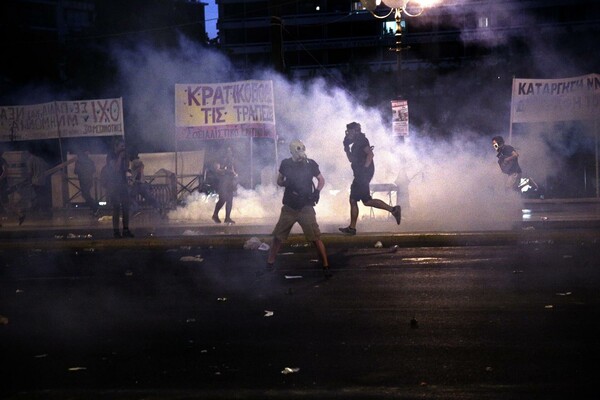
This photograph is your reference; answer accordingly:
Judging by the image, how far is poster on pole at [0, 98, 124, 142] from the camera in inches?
773

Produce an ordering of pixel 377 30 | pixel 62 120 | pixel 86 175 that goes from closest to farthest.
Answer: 1. pixel 62 120
2. pixel 86 175
3. pixel 377 30

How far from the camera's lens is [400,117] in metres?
15.3

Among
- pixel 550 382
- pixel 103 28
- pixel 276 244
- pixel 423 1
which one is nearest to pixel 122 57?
pixel 103 28

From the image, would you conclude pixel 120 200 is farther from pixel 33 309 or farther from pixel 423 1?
pixel 423 1

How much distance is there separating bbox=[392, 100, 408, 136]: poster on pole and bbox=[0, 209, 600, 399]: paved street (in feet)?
14.0

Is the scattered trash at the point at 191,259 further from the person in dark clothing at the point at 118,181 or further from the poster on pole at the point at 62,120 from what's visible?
the poster on pole at the point at 62,120

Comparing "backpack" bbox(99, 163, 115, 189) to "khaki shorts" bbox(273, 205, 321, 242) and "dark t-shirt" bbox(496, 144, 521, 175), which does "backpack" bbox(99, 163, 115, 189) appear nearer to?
"khaki shorts" bbox(273, 205, 321, 242)

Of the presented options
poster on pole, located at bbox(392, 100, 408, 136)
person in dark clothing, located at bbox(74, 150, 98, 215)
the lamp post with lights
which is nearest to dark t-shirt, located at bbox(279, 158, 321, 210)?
the lamp post with lights

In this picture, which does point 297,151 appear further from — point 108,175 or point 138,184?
point 138,184

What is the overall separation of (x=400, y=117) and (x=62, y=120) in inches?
367

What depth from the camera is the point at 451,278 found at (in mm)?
8844

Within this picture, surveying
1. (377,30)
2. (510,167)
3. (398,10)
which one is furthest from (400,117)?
(377,30)

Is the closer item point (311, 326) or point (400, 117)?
point (311, 326)

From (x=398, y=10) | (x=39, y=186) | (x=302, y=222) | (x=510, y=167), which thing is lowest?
(x=302, y=222)
